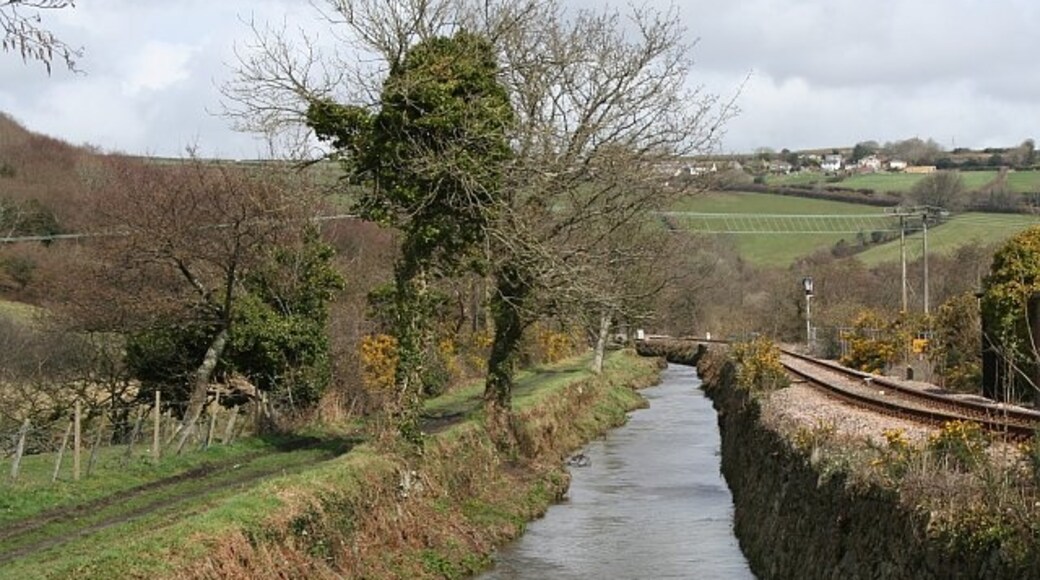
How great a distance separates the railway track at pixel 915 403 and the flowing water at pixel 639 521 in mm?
3604

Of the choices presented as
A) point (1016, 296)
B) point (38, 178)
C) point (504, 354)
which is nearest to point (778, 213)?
point (38, 178)

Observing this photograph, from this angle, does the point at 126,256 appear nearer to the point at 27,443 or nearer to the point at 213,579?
the point at 27,443

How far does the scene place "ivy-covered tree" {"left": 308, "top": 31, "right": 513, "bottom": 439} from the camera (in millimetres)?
24312

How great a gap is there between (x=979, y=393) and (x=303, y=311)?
17406 millimetres

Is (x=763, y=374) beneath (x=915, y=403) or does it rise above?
above

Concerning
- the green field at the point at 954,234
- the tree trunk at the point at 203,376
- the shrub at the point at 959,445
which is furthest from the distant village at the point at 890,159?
the shrub at the point at 959,445

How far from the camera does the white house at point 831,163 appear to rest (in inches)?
6201

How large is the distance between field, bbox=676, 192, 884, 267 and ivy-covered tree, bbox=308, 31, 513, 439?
3594 inches

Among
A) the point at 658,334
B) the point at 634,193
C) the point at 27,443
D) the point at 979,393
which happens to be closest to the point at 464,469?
the point at 27,443

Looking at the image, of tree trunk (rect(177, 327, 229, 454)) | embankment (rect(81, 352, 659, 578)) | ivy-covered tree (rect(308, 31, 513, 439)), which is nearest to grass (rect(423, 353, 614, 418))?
embankment (rect(81, 352, 659, 578))

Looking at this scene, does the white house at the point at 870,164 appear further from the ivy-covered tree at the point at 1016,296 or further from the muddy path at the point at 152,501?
the muddy path at the point at 152,501

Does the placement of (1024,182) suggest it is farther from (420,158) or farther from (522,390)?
(420,158)

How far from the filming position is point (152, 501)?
2000 cm

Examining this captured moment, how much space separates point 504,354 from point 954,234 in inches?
3102
